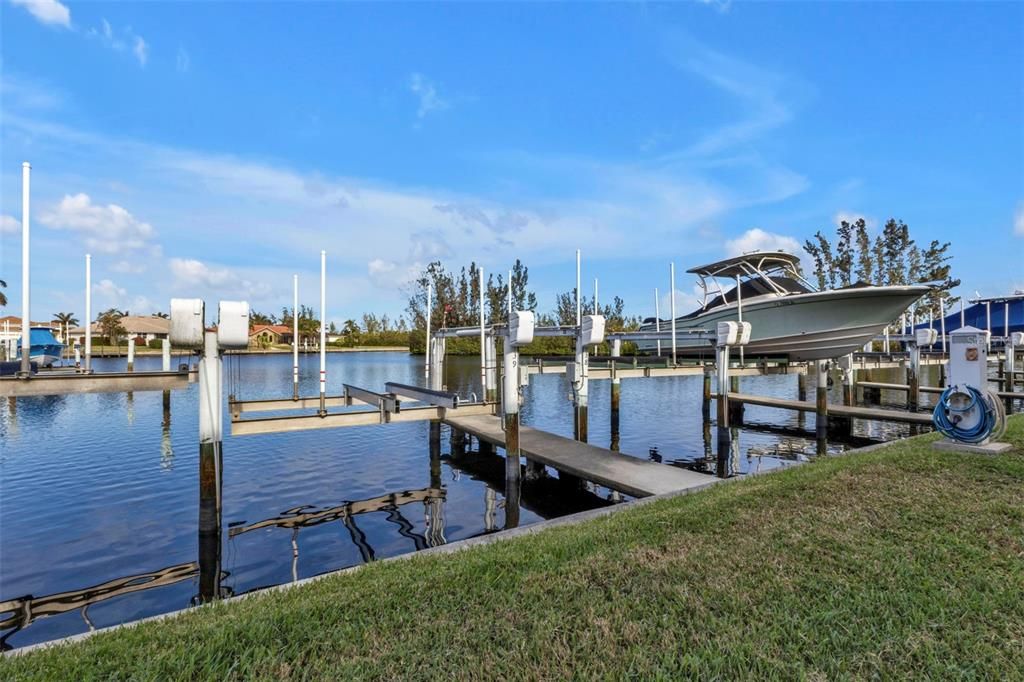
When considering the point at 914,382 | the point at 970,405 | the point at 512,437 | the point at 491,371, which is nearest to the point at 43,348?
the point at 491,371

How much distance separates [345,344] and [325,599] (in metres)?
84.3

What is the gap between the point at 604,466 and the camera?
31.9ft

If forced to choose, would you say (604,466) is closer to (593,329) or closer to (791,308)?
(593,329)

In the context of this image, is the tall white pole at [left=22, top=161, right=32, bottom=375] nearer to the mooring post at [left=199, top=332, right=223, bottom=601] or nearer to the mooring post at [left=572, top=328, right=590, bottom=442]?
the mooring post at [left=199, top=332, right=223, bottom=601]

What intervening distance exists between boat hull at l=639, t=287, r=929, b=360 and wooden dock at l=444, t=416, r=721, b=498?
989 cm

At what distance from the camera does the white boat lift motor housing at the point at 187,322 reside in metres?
7.00

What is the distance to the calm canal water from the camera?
6.56 m

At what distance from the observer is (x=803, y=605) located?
340cm

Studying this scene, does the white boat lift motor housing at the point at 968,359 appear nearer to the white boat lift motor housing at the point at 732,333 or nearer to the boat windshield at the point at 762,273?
the white boat lift motor housing at the point at 732,333

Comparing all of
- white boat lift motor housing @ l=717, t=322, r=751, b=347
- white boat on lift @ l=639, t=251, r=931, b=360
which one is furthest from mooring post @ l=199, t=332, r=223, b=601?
white boat on lift @ l=639, t=251, r=931, b=360

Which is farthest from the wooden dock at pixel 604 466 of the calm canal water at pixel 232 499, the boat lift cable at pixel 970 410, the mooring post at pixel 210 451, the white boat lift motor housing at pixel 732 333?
the mooring post at pixel 210 451

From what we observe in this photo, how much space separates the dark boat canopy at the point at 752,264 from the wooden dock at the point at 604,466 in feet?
37.9

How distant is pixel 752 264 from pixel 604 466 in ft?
45.1

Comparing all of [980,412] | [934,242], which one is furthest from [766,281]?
[934,242]
